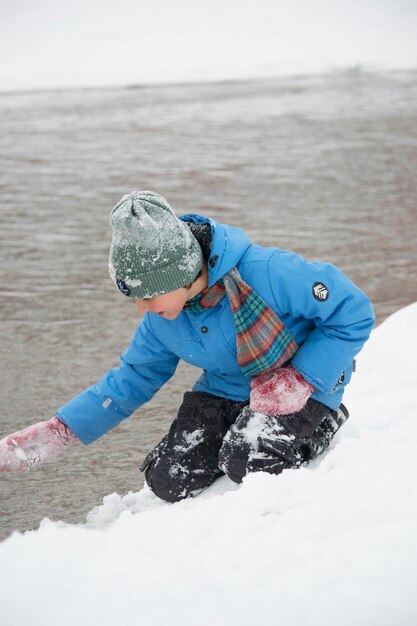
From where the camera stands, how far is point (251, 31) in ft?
79.4

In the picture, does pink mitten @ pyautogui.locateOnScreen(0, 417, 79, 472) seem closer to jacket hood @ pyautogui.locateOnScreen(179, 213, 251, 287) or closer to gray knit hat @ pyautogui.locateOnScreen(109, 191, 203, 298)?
gray knit hat @ pyautogui.locateOnScreen(109, 191, 203, 298)

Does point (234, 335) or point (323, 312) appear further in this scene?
point (234, 335)

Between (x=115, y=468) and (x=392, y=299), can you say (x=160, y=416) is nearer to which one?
(x=115, y=468)

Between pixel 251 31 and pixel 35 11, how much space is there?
6.36 meters

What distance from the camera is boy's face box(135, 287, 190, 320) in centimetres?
237

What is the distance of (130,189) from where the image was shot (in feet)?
24.7

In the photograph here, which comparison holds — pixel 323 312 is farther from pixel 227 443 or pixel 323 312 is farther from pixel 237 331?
pixel 227 443

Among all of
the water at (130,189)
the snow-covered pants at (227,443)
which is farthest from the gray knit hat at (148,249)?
the water at (130,189)

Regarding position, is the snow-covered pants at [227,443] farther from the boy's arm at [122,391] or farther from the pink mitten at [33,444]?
the pink mitten at [33,444]

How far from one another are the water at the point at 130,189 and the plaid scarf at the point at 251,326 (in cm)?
76

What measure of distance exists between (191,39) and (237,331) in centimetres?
2146

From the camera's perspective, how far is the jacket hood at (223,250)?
2.43 metres

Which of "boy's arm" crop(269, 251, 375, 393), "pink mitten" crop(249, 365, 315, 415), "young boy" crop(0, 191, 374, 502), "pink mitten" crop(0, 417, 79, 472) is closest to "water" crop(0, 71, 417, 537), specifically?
"pink mitten" crop(0, 417, 79, 472)

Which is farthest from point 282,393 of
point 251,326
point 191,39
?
point 191,39
